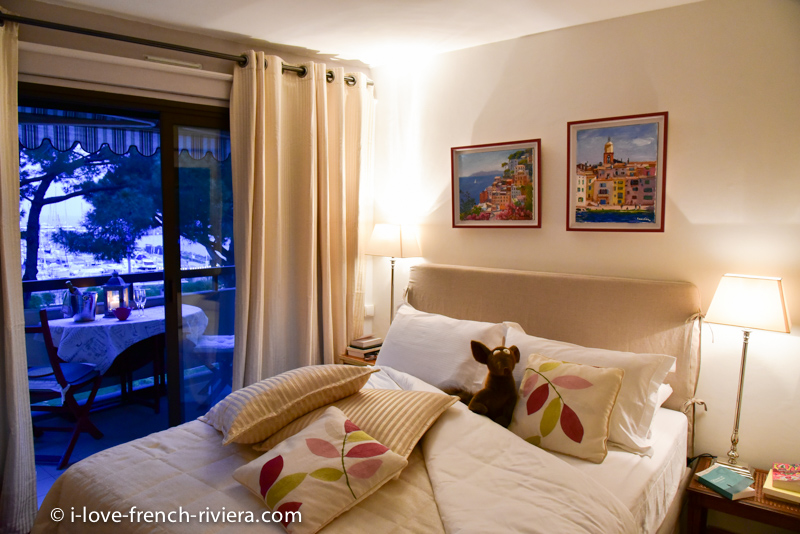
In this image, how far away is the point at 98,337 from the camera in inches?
136

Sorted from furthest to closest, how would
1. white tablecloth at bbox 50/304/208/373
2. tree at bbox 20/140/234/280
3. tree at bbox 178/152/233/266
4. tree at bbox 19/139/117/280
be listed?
tree at bbox 19/139/117/280 < white tablecloth at bbox 50/304/208/373 < tree at bbox 20/140/234/280 < tree at bbox 178/152/233/266

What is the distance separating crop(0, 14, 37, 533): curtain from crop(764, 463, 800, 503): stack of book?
128 inches

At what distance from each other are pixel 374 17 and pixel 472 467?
7.57 ft

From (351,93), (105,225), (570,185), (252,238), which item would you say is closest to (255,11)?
(351,93)

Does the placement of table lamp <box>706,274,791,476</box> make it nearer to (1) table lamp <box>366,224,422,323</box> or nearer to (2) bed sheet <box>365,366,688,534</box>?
(2) bed sheet <box>365,366,688,534</box>

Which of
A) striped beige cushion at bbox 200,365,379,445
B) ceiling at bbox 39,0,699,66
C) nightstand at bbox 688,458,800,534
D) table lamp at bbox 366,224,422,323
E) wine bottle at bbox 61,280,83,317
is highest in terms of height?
ceiling at bbox 39,0,699,66

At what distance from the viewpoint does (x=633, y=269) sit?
8.42 feet

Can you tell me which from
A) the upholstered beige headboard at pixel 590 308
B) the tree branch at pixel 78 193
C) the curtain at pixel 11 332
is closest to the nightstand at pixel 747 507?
the upholstered beige headboard at pixel 590 308

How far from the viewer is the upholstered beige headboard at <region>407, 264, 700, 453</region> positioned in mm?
2318

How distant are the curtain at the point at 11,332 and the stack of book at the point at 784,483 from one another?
3259 millimetres

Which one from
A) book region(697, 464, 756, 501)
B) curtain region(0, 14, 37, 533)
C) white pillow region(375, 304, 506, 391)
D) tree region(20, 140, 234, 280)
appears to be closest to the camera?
book region(697, 464, 756, 501)

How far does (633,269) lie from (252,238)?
2182 millimetres

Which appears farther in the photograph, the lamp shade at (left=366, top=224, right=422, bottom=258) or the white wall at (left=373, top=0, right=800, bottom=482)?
the lamp shade at (left=366, top=224, right=422, bottom=258)

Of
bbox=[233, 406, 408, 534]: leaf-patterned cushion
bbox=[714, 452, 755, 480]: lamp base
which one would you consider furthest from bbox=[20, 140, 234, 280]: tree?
bbox=[714, 452, 755, 480]: lamp base
